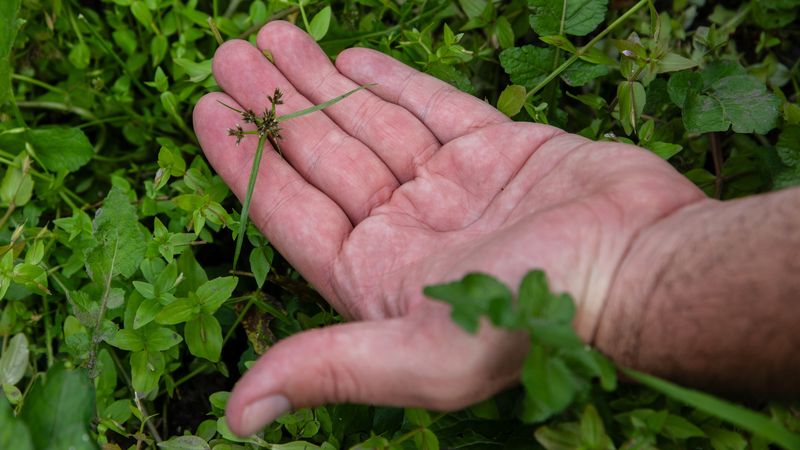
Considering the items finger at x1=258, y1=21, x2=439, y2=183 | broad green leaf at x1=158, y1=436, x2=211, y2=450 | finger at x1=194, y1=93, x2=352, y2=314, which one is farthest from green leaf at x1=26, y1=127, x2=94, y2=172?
broad green leaf at x1=158, y1=436, x2=211, y2=450

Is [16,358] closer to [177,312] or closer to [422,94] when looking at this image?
[177,312]

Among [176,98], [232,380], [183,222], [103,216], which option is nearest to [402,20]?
[176,98]

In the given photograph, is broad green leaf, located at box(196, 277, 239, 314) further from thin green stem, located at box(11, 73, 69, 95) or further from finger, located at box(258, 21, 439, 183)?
thin green stem, located at box(11, 73, 69, 95)

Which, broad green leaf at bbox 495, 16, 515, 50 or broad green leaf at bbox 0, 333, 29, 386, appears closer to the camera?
broad green leaf at bbox 0, 333, 29, 386

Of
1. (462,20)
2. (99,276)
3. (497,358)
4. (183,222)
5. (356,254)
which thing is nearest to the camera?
(497,358)

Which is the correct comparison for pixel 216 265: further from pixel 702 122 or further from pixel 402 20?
pixel 702 122

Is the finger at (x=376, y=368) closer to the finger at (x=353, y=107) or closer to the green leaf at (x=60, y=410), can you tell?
the green leaf at (x=60, y=410)
